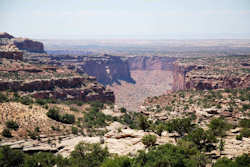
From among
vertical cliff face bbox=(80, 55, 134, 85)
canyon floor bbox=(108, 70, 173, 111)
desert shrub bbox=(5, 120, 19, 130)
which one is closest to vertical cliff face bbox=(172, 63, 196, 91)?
canyon floor bbox=(108, 70, 173, 111)

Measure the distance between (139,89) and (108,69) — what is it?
87.9ft

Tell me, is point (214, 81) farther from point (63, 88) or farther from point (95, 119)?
point (95, 119)

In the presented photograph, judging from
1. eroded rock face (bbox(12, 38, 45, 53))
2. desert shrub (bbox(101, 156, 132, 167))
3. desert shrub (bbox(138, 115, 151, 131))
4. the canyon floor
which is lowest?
the canyon floor

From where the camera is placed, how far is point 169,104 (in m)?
69.6

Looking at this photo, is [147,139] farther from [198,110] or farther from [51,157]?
[198,110]

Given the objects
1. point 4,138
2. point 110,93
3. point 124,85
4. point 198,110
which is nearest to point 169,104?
point 198,110

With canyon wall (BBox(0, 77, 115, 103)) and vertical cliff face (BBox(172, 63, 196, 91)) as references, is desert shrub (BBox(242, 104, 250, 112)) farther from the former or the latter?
vertical cliff face (BBox(172, 63, 196, 91))

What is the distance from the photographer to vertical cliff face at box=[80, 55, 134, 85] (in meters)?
169

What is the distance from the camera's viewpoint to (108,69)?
178 meters

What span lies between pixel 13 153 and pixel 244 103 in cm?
4763

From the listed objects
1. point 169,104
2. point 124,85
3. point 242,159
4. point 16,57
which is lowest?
point 124,85

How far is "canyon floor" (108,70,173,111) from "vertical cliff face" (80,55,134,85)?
673 cm

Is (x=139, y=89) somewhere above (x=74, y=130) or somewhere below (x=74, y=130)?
below

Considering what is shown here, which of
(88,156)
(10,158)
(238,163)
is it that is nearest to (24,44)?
(10,158)
